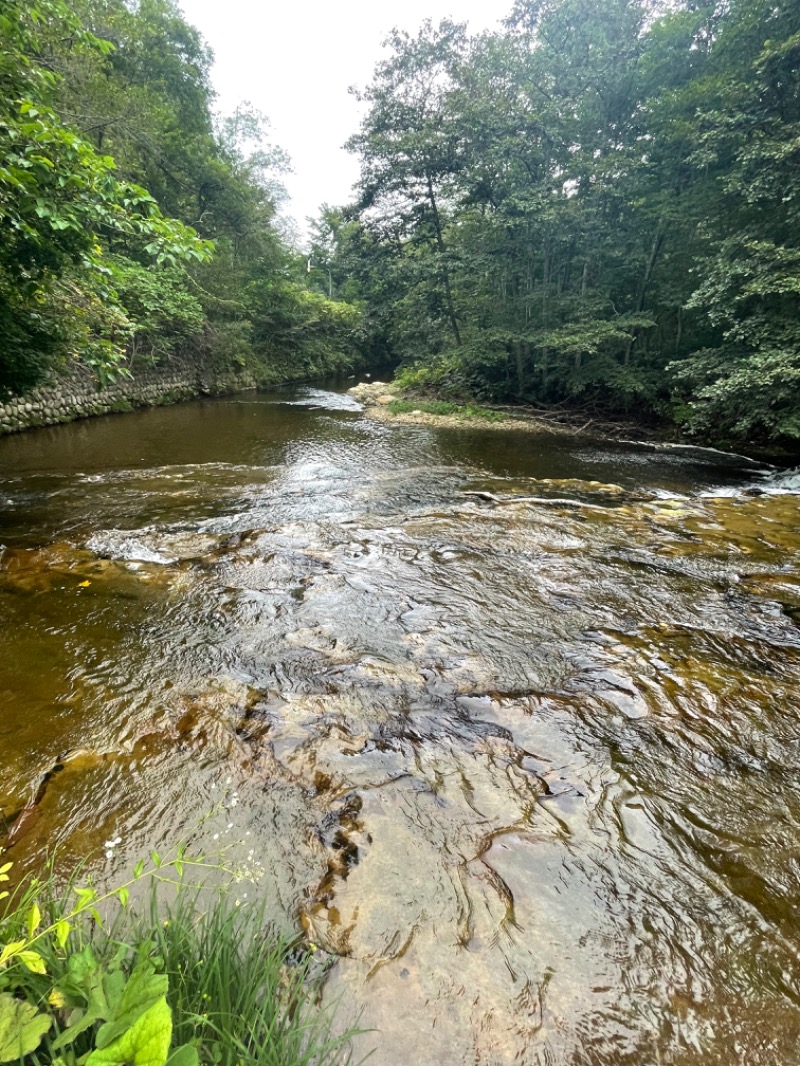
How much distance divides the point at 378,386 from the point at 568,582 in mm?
18654

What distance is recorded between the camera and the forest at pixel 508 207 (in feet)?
18.5

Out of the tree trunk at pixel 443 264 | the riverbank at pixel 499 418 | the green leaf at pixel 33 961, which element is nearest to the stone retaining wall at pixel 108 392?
the riverbank at pixel 499 418

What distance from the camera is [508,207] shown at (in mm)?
13844

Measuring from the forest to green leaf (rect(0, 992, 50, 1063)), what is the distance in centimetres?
453

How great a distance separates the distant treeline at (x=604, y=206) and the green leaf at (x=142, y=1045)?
11.3 meters

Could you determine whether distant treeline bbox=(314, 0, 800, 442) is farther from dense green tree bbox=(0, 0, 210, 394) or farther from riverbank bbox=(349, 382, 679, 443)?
dense green tree bbox=(0, 0, 210, 394)

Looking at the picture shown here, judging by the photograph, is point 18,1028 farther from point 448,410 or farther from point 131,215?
point 448,410

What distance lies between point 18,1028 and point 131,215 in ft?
16.5

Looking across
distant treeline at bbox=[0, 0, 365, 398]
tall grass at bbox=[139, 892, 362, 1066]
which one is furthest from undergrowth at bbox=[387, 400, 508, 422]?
tall grass at bbox=[139, 892, 362, 1066]

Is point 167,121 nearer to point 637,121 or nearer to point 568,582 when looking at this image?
point 637,121

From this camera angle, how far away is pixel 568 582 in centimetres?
478

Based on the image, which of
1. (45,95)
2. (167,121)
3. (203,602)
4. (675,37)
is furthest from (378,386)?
(203,602)

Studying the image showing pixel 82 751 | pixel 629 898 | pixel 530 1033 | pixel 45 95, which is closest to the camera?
pixel 530 1033

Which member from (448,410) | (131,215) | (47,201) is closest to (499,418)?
(448,410)
